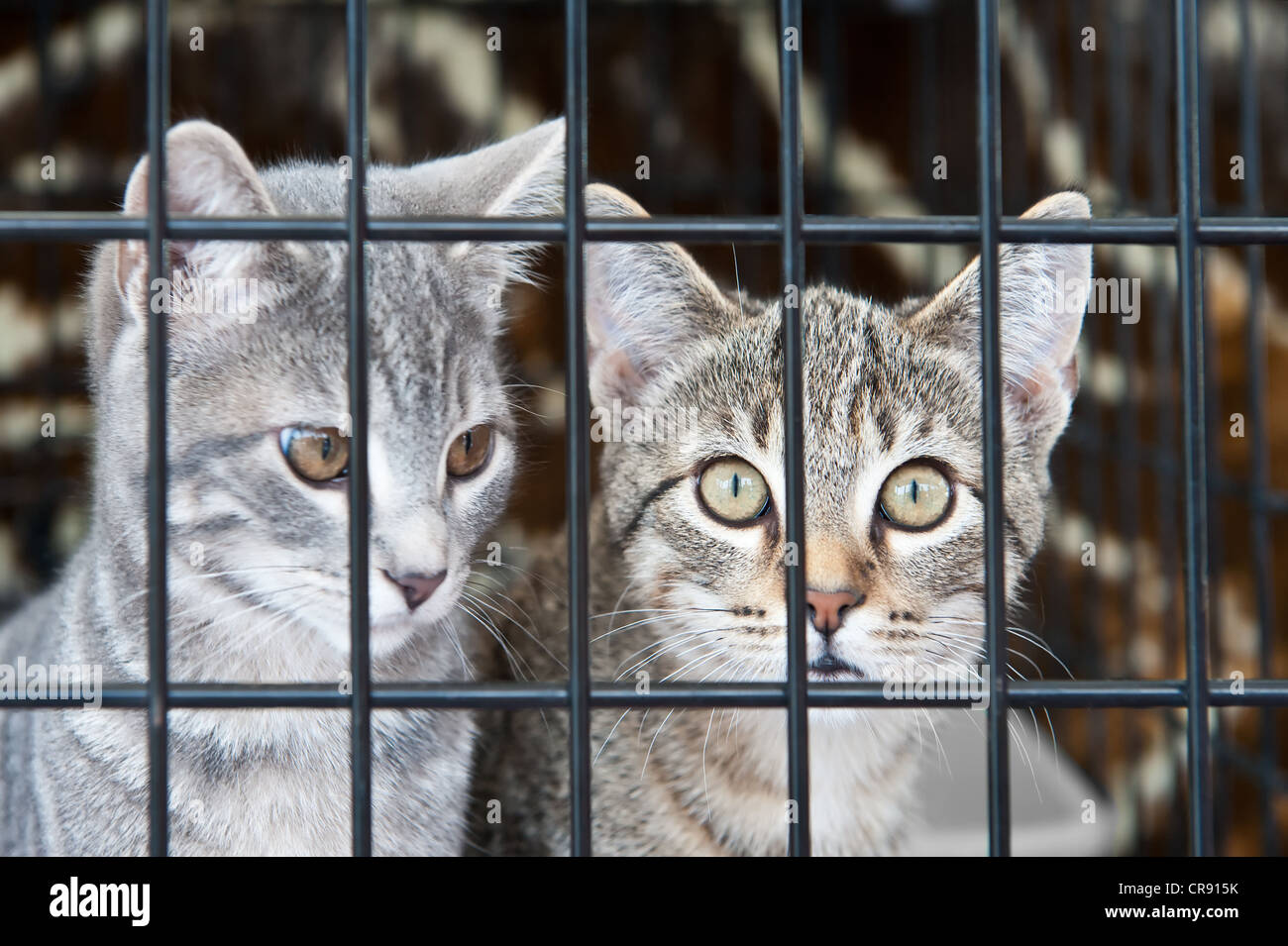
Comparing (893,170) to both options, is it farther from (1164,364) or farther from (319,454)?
(319,454)

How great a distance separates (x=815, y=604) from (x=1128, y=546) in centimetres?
104

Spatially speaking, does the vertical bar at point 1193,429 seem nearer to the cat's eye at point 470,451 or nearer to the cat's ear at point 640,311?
the cat's ear at point 640,311

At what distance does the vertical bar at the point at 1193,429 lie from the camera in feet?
2.06

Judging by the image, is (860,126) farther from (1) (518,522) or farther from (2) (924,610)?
(2) (924,610)

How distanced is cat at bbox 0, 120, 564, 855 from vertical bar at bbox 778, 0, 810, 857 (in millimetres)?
291

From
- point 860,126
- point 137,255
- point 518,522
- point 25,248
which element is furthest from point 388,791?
point 860,126

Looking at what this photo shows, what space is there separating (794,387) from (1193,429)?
0.81ft

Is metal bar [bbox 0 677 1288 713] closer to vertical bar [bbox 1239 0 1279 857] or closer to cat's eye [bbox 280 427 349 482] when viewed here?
cat's eye [bbox 280 427 349 482]

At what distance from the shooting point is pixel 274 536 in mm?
818

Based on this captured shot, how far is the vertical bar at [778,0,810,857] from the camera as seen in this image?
23.8 inches

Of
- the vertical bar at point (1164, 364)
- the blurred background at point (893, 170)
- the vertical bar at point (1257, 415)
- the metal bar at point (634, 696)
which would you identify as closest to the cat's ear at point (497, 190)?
the blurred background at point (893, 170)

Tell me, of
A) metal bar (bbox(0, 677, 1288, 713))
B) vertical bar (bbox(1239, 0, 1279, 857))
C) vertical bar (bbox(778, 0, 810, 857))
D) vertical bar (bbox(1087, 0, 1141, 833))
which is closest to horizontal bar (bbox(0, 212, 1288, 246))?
vertical bar (bbox(778, 0, 810, 857))

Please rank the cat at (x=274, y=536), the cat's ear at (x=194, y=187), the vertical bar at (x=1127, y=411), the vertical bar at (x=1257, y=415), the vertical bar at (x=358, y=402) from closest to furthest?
1. the vertical bar at (x=358, y=402)
2. the cat's ear at (x=194, y=187)
3. the cat at (x=274, y=536)
4. the vertical bar at (x=1257, y=415)
5. the vertical bar at (x=1127, y=411)

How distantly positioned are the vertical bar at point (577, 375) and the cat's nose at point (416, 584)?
21 cm
